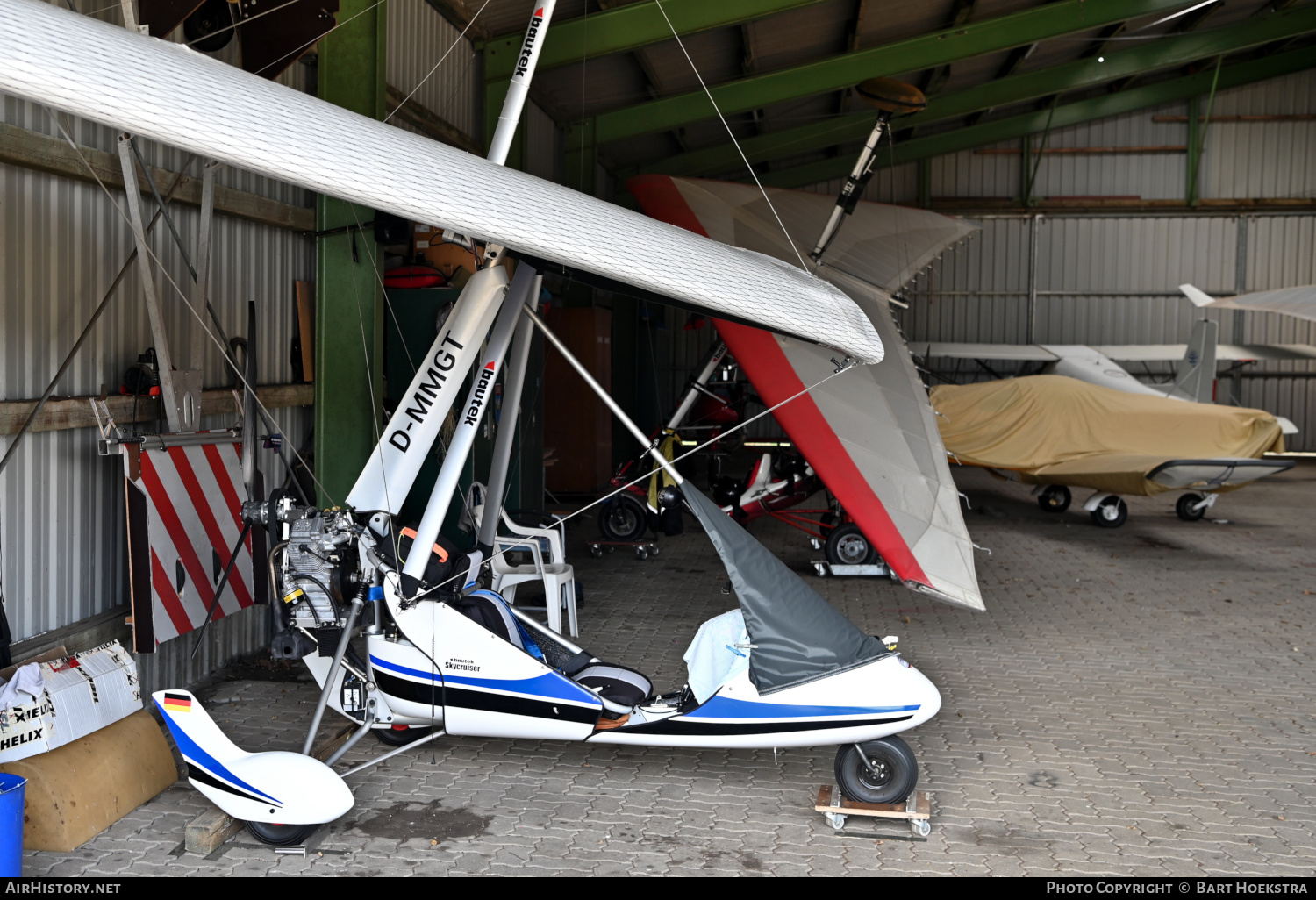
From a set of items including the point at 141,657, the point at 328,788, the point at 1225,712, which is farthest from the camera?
the point at 1225,712

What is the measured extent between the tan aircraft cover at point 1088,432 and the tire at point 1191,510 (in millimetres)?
1359


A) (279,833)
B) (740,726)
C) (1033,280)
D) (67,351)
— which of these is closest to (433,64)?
(67,351)

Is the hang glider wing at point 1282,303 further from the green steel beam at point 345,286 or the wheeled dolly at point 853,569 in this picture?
the green steel beam at point 345,286

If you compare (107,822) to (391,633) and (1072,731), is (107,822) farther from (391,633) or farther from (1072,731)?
(1072,731)

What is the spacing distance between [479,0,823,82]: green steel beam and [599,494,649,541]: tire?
4574 millimetres

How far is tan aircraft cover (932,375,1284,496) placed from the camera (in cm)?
1193

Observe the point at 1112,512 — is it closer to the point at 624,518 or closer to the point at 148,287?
the point at 624,518

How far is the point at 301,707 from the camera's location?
5277 mm

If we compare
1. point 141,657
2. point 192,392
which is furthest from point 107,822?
point 192,392

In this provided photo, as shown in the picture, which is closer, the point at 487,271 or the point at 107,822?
the point at 107,822

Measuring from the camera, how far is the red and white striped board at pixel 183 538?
15.4ft

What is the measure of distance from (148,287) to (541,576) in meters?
3.04

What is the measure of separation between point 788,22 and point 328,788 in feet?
37.5

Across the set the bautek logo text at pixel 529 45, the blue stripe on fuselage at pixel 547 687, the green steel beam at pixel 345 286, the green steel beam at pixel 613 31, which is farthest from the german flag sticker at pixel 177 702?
the green steel beam at pixel 613 31
